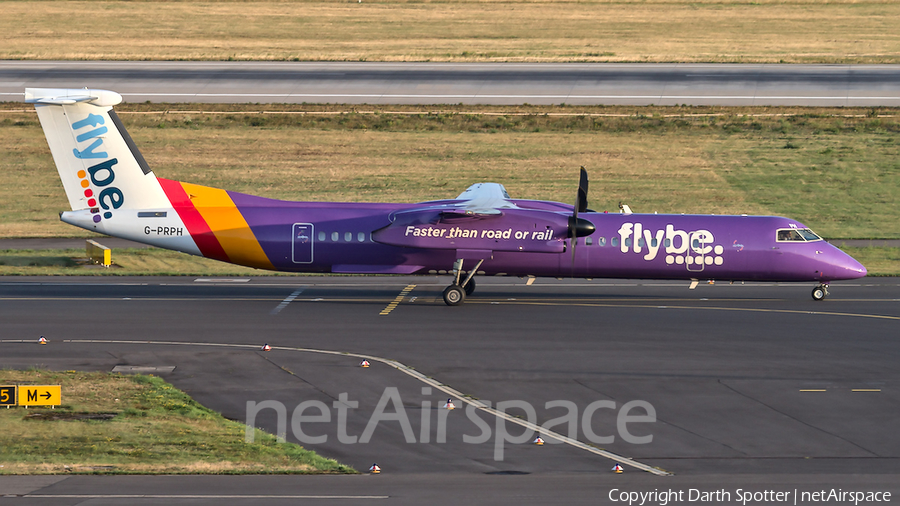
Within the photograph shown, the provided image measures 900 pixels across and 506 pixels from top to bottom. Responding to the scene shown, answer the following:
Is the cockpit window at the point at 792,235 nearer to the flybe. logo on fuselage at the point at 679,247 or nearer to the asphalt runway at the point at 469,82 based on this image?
the flybe. logo on fuselage at the point at 679,247

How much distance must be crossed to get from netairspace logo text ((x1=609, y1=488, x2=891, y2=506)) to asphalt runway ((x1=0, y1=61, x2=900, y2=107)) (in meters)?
47.2

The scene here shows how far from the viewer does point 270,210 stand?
32656 millimetres

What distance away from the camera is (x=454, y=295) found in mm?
32719

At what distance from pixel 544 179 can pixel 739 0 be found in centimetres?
5064

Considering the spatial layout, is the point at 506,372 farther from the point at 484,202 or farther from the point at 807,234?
the point at 807,234

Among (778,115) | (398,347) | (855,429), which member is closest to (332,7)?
(778,115)

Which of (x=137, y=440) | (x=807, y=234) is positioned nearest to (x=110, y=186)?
(x=137, y=440)

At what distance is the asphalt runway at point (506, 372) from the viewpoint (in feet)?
56.9

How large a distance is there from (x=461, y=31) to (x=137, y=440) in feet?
224

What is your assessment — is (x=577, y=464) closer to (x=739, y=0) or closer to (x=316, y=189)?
(x=316, y=189)

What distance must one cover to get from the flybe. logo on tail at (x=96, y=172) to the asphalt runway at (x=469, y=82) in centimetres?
3098

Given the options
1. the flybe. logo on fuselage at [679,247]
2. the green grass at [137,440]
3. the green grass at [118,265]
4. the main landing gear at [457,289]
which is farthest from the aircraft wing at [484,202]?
the green grass at [137,440]

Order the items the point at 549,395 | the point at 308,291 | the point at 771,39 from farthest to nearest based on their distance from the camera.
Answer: the point at 771,39
the point at 308,291
the point at 549,395

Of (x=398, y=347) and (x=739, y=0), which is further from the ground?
(x=739, y=0)
